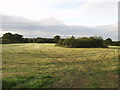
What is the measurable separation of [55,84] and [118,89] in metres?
2.41

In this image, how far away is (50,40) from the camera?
201 feet

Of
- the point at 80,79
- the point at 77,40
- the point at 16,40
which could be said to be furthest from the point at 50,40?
the point at 80,79

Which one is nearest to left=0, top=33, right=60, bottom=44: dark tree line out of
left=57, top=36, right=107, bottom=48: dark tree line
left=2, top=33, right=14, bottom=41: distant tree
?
left=2, top=33, right=14, bottom=41: distant tree

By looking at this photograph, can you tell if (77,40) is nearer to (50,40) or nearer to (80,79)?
(50,40)

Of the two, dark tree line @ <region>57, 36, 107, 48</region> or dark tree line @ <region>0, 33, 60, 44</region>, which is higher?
dark tree line @ <region>0, 33, 60, 44</region>

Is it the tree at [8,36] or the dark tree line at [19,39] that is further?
the dark tree line at [19,39]

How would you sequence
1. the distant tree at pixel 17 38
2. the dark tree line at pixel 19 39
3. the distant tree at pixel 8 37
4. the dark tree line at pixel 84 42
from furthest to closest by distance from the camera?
1. the distant tree at pixel 17 38
2. the dark tree line at pixel 19 39
3. the distant tree at pixel 8 37
4. the dark tree line at pixel 84 42

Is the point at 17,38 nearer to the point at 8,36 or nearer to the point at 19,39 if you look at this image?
the point at 19,39

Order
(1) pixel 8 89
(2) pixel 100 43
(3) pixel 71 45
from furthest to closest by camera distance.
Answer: (2) pixel 100 43 < (3) pixel 71 45 < (1) pixel 8 89

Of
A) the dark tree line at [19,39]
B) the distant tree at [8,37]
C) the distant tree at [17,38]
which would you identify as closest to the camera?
the distant tree at [8,37]

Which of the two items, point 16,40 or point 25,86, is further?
point 16,40

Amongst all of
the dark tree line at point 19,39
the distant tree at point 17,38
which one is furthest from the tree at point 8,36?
the distant tree at point 17,38

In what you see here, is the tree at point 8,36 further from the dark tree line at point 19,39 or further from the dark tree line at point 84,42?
the dark tree line at point 84,42

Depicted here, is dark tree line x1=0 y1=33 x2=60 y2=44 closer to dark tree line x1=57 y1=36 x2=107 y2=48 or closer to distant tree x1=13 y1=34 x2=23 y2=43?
distant tree x1=13 y1=34 x2=23 y2=43
